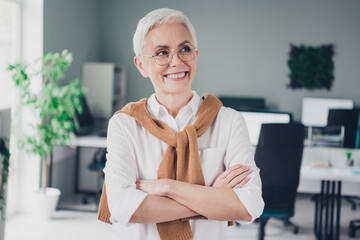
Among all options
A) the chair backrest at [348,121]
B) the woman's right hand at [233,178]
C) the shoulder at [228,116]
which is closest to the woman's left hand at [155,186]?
the woman's right hand at [233,178]

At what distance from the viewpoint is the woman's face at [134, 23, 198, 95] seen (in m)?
1.43

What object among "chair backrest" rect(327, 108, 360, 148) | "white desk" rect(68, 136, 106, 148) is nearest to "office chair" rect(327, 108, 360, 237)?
"chair backrest" rect(327, 108, 360, 148)

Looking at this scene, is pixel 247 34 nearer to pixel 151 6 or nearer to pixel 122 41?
pixel 151 6

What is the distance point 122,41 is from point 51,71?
2.85 m

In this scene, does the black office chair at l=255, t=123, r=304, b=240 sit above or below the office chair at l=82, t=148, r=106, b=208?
above

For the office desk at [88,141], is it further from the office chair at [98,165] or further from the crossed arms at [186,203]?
the crossed arms at [186,203]

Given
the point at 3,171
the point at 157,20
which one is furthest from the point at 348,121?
the point at 3,171

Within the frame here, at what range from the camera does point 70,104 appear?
404 centimetres

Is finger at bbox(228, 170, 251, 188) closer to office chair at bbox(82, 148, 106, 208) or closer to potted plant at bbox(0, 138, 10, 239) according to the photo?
potted plant at bbox(0, 138, 10, 239)

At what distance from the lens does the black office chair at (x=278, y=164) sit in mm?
2947

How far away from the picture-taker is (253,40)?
648cm

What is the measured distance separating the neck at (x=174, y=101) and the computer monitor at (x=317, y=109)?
5098 mm

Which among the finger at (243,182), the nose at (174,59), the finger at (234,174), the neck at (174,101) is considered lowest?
the finger at (243,182)

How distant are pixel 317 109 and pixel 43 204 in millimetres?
4142
